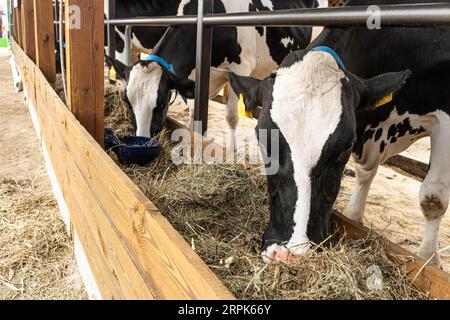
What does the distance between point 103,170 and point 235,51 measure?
315 cm

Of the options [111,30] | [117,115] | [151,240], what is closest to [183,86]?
[117,115]

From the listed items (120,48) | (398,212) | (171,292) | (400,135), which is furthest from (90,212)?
(120,48)

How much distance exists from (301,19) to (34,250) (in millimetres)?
1907

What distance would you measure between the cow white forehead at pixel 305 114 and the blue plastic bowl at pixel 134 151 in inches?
47.8

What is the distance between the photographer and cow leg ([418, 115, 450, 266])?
2514 mm

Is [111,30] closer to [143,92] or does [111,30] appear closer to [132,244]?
[143,92]

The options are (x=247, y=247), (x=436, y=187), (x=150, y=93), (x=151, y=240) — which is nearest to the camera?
(x=151, y=240)

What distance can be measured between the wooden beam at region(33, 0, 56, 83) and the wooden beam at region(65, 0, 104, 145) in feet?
8.23

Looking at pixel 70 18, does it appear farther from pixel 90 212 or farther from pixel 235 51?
pixel 235 51

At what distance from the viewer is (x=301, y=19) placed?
181cm

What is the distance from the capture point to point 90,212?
6.24ft

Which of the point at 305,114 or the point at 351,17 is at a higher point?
the point at 351,17

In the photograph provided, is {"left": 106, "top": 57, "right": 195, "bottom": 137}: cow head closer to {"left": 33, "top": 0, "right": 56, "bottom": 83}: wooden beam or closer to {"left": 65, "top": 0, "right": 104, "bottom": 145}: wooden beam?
{"left": 65, "top": 0, "right": 104, "bottom": 145}: wooden beam

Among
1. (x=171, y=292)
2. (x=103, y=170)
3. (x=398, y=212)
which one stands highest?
(x=103, y=170)
